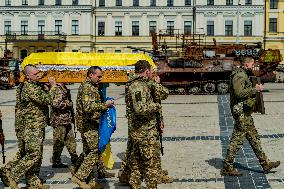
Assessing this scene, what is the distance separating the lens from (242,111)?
970 cm

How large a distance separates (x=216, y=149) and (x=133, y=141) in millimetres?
4789

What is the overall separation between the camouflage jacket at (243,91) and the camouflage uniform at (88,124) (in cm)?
238

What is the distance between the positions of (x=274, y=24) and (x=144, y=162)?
211 ft

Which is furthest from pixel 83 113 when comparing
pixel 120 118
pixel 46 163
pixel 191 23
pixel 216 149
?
pixel 191 23

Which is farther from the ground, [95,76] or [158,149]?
[95,76]

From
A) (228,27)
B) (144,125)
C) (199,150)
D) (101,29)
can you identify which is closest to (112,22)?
(101,29)

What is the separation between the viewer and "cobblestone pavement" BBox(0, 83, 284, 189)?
938 cm

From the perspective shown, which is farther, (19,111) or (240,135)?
(240,135)

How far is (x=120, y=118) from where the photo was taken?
19.0 meters

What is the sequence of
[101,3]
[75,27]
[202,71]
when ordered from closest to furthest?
[202,71]
[75,27]
[101,3]

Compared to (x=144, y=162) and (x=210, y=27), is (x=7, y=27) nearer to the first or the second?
(x=210, y=27)

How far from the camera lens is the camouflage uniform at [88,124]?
8.59m

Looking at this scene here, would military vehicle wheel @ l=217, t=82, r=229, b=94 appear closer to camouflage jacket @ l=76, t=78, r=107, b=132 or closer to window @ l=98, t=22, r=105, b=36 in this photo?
camouflage jacket @ l=76, t=78, r=107, b=132

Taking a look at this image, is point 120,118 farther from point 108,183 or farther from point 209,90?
point 209,90
